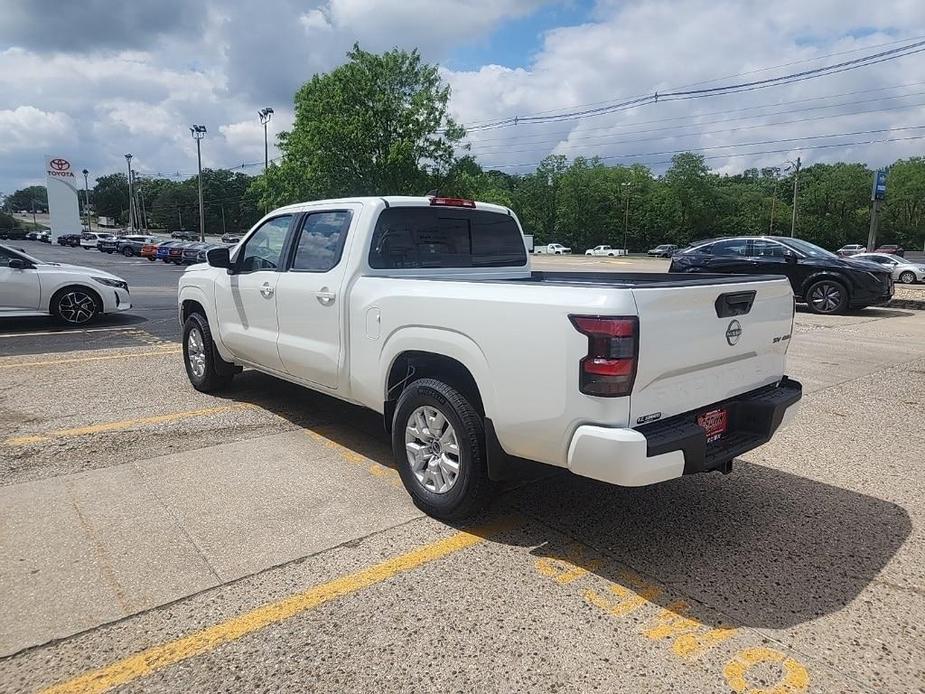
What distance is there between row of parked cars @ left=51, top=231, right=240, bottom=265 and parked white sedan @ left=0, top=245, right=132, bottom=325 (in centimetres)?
Answer: 1598

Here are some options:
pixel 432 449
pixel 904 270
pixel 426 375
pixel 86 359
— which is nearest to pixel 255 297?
pixel 426 375

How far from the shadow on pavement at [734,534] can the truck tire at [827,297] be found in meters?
10.7

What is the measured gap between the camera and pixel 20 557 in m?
3.24

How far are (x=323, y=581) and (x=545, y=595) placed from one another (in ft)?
3.45

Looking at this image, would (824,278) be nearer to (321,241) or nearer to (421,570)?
(321,241)

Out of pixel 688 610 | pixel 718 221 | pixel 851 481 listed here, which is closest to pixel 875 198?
pixel 851 481

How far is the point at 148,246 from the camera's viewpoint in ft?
155

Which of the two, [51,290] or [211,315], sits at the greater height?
[211,315]

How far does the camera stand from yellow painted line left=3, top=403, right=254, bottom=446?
16.5 ft

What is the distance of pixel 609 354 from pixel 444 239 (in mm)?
2317

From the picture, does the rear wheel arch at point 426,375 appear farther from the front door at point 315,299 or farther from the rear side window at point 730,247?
the rear side window at point 730,247

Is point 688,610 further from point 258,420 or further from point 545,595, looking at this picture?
point 258,420

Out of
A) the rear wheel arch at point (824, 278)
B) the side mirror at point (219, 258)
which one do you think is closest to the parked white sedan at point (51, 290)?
the side mirror at point (219, 258)

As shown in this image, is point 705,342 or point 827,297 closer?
Result: point 705,342
